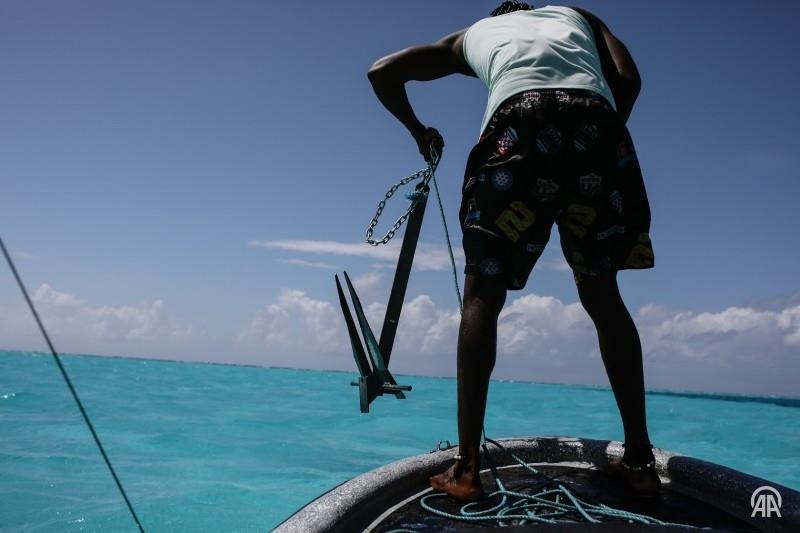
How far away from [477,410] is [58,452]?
1272 centimetres

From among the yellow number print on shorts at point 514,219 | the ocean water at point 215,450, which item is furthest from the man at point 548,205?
the ocean water at point 215,450

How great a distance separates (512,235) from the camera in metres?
1.91

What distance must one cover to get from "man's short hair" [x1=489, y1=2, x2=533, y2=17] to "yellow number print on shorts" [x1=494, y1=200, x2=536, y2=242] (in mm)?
951

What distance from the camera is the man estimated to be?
1895mm

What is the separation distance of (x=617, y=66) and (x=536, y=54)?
43 centimetres

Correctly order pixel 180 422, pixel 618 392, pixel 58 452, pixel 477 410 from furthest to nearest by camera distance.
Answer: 1. pixel 180 422
2. pixel 58 452
3. pixel 618 392
4. pixel 477 410

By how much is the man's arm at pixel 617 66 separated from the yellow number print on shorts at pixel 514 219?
68 cm

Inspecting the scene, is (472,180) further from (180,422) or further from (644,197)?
(180,422)

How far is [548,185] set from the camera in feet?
6.29

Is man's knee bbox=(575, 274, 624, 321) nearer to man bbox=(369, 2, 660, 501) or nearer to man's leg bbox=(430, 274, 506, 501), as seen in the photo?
man bbox=(369, 2, 660, 501)

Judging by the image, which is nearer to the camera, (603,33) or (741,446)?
(603,33)

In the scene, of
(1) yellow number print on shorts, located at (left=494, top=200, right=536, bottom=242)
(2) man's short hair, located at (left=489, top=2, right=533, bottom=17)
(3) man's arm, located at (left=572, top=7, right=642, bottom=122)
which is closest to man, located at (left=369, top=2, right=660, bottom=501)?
(1) yellow number print on shorts, located at (left=494, top=200, right=536, bottom=242)

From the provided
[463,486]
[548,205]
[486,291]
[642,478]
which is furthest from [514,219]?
[642,478]

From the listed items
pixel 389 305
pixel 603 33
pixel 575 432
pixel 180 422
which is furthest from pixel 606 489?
pixel 575 432
